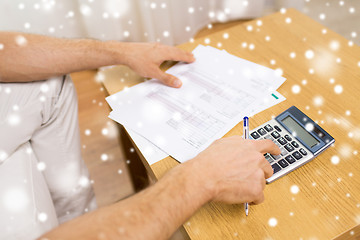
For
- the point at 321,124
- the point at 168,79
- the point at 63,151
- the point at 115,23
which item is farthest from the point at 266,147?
the point at 115,23

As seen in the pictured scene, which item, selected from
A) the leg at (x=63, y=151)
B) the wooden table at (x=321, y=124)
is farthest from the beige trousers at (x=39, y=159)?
the wooden table at (x=321, y=124)

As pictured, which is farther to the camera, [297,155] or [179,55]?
[179,55]

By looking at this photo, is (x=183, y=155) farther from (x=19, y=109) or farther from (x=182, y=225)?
(x=19, y=109)

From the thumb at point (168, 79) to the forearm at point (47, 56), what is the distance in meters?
0.13

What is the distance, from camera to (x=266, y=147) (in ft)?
2.14

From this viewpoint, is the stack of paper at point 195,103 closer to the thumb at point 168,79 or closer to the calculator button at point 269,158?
the thumb at point 168,79

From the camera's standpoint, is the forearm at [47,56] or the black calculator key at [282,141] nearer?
the black calculator key at [282,141]

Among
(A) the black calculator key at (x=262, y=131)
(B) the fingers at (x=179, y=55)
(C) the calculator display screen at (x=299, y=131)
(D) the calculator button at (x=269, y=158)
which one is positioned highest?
(B) the fingers at (x=179, y=55)

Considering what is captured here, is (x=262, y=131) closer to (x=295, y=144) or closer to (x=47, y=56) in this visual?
(x=295, y=144)

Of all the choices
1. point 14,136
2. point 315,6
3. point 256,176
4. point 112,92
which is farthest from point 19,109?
point 315,6

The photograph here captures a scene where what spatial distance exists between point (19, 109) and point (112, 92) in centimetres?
27

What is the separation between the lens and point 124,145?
1104 mm

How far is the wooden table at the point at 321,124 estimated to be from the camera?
0.59 m

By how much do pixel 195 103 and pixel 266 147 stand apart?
0.25 metres
